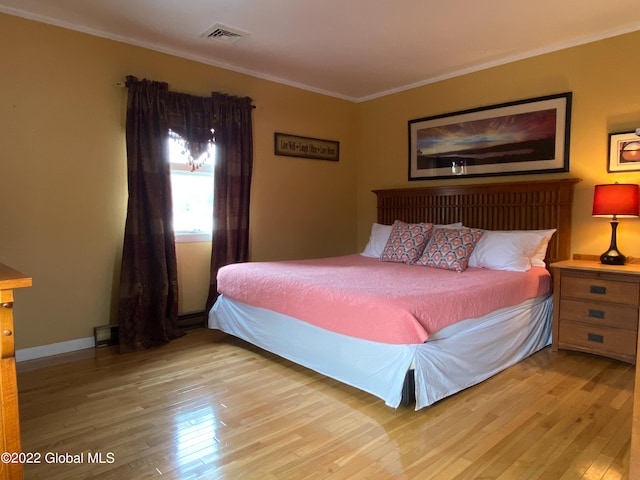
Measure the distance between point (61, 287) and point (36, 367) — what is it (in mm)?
599

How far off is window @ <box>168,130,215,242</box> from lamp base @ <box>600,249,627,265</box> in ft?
10.9

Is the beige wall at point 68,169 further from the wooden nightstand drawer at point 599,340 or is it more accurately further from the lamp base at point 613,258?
the lamp base at point 613,258

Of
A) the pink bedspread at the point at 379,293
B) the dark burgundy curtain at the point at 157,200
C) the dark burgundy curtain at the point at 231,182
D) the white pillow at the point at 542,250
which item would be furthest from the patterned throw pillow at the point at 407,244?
the dark burgundy curtain at the point at 157,200

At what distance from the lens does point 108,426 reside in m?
2.12

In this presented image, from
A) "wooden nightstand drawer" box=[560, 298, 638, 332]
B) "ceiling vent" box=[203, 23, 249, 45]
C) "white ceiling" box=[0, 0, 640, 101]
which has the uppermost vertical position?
"white ceiling" box=[0, 0, 640, 101]

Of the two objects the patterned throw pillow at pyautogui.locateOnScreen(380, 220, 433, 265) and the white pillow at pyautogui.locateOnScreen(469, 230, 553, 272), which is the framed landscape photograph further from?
the patterned throw pillow at pyautogui.locateOnScreen(380, 220, 433, 265)

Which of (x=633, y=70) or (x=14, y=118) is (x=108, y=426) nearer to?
(x=14, y=118)

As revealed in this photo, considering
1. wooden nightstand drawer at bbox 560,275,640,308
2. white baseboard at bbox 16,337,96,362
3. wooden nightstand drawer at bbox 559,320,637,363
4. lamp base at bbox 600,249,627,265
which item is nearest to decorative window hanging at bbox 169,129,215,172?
white baseboard at bbox 16,337,96,362

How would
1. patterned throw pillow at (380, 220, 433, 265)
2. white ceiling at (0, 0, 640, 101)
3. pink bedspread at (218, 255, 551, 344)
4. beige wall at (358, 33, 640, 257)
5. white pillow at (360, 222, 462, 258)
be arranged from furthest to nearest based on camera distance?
Answer: white pillow at (360, 222, 462, 258)
patterned throw pillow at (380, 220, 433, 265)
beige wall at (358, 33, 640, 257)
white ceiling at (0, 0, 640, 101)
pink bedspread at (218, 255, 551, 344)

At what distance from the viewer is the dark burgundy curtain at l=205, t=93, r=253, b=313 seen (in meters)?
3.86

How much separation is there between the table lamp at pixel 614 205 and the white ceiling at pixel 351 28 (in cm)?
124

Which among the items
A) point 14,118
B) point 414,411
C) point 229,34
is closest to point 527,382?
point 414,411

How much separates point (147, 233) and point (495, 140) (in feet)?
10.8

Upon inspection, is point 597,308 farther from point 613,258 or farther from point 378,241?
point 378,241
